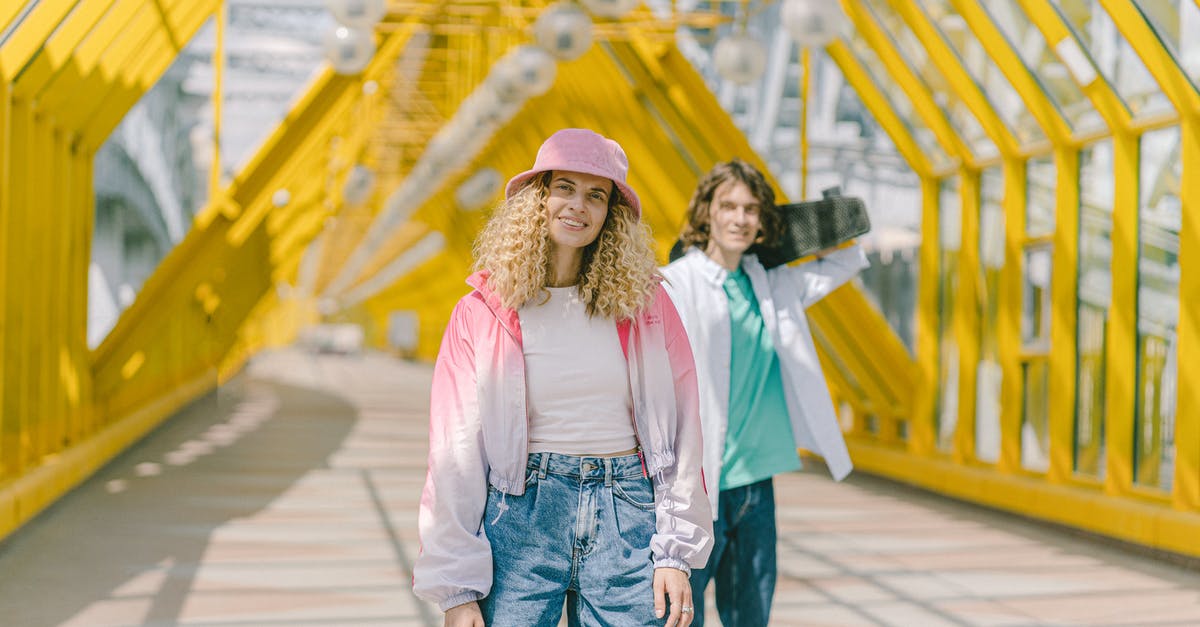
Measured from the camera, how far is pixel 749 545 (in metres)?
3.73

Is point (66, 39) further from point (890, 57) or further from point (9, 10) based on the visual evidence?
point (890, 57)

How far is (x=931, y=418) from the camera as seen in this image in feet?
35.1

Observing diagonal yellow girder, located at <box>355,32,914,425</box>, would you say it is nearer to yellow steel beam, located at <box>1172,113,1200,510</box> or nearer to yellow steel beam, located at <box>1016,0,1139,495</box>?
yellow steel beam, located at <box>1016,0,1139,495</box>

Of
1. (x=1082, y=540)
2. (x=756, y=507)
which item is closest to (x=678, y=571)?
(x=756, y=507)

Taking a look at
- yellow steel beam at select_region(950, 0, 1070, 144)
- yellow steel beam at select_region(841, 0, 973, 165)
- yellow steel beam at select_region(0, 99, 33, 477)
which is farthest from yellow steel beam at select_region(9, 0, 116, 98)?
yellow steel beam at select_region(950, 0, 1070, 144)

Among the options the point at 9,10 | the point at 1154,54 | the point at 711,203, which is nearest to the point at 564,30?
the point at 9,10

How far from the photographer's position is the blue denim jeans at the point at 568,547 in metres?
A: 2.39

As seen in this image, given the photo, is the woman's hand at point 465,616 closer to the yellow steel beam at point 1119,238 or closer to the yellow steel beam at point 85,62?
the yellow steel beam at point 1119,238

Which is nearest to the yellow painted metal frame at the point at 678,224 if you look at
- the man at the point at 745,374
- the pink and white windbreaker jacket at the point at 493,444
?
the man at the point at 745,374

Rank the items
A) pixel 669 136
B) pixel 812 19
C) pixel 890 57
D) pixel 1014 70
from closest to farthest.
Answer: pixel 812 19, pixel 1014 70, pixel 890 57, pixel 669 136

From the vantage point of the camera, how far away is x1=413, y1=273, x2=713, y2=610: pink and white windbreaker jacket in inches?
92.4

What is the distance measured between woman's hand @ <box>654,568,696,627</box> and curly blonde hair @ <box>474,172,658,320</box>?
452mm

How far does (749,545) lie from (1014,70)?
5.76m

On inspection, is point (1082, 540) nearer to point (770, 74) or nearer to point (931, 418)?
point (931, 418)
